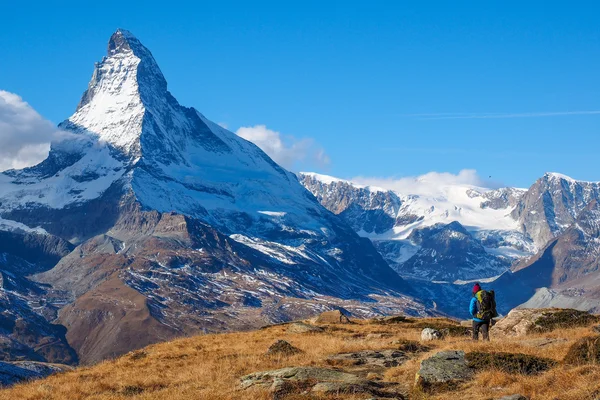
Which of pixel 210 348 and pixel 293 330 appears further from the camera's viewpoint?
pixel 293 330

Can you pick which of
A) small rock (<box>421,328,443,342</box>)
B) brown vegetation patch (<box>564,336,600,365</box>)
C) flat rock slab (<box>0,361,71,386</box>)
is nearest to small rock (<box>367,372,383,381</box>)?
brown vegetation patch (<box>564,336,600,365</box>)

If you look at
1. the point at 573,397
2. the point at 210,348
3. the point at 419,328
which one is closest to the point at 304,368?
the point at 573,397

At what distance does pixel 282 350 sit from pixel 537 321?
13.5 m

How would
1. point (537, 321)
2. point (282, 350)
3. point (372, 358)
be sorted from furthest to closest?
point (537, 321), point (282, 350), point (372, 358)

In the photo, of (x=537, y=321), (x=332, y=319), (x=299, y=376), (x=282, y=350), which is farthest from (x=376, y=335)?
(x=299, y=376)

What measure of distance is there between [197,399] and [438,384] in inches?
314

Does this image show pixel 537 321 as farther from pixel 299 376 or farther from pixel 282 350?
pixel 299 376

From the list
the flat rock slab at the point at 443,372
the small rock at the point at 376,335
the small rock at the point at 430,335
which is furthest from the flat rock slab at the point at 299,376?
the small rock at the point at 376,335

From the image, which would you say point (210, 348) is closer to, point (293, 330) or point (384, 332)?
point (293, 330)

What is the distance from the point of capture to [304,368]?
30422 mm

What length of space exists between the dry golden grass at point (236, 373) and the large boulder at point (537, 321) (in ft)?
6.76

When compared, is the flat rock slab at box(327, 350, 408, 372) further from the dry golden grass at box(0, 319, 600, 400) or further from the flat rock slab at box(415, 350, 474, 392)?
the flat rock slab at box(415, 350, 474, 392)

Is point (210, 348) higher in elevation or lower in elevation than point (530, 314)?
lower

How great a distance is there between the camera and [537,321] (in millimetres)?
42094
